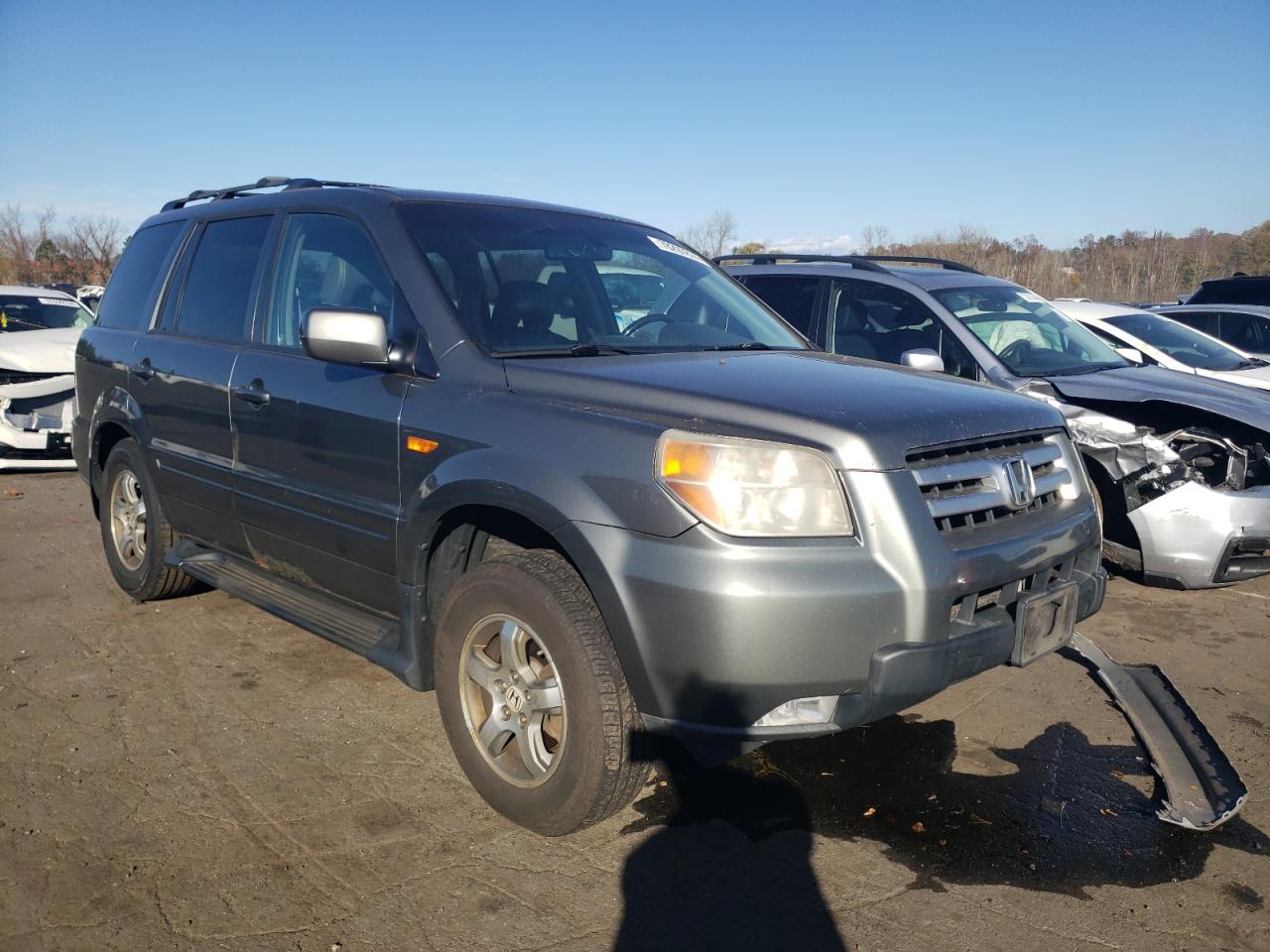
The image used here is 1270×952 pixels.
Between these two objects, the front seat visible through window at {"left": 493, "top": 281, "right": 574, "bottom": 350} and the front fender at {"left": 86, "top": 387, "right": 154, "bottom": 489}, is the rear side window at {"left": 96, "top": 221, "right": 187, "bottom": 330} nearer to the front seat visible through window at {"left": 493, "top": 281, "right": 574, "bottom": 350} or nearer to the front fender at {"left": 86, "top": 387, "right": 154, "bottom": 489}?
the front fender at {"left": 86, "top": 387, "right": 154, "bottom": 489}

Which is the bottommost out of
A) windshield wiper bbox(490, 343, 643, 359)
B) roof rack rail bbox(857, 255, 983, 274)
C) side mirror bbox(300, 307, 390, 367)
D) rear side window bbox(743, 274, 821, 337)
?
windshield wiper bbox(490, 343, 643, 359)

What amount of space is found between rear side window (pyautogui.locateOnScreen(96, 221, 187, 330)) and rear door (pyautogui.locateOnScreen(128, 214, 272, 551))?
20cm

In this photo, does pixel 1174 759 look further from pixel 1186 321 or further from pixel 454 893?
pixel 1186 321

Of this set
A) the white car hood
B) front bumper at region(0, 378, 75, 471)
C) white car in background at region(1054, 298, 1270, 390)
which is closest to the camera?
white car in background at region(1054, 298, 1270, 390)

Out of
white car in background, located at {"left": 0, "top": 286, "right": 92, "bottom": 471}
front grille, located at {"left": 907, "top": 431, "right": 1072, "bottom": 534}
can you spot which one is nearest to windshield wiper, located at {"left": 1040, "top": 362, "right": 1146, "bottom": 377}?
front grille, located at {"left": 907, "top": 431, "right": 1072, "bottom": 534}

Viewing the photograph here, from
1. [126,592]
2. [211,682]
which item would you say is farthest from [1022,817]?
[126,592]

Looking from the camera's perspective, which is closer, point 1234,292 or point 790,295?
point 790,295

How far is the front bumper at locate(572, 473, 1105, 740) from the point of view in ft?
8.43

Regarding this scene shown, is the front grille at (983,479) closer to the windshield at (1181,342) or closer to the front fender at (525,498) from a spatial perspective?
the front fender at (525,498)

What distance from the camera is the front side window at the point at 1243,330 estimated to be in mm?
11688

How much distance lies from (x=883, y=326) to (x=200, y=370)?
4.21m

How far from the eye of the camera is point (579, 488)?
2809mm

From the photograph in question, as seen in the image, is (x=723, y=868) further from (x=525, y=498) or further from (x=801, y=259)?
(x=801, y=259)

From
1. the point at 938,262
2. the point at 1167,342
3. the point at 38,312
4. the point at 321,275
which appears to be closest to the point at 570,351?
the point at 321,275
